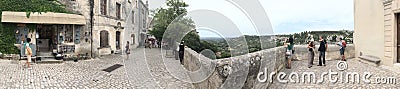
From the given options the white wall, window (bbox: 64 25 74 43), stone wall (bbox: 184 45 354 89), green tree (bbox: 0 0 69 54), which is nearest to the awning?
green tree (bbox: 0 0 69 54)

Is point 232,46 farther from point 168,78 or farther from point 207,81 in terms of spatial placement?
point 207,81

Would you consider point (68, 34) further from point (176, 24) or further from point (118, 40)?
point (176, 24)

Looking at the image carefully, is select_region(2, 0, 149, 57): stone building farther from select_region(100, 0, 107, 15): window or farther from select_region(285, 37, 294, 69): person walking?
select_region(285, 37, 294, 69): person walking

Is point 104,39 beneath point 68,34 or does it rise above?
beneath

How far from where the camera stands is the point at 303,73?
855 centimetres

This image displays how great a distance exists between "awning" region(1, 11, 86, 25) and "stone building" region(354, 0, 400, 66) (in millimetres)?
14574

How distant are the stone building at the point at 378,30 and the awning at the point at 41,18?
47.8ft

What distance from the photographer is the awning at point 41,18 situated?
13.7m

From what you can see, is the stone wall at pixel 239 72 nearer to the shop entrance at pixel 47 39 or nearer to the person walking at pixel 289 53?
the person walking at pixel 289 53

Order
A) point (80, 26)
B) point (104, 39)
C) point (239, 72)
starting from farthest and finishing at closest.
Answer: point (104, 39), point (80, 26), point (239, 72)

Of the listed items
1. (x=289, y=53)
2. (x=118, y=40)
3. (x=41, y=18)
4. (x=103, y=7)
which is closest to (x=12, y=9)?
(x=41, y=18)

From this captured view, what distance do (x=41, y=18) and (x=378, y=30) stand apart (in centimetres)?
1560

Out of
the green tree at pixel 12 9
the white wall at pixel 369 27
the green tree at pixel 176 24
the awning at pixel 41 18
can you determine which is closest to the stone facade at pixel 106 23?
the awning at pixel 41 18

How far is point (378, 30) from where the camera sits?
1057cm
